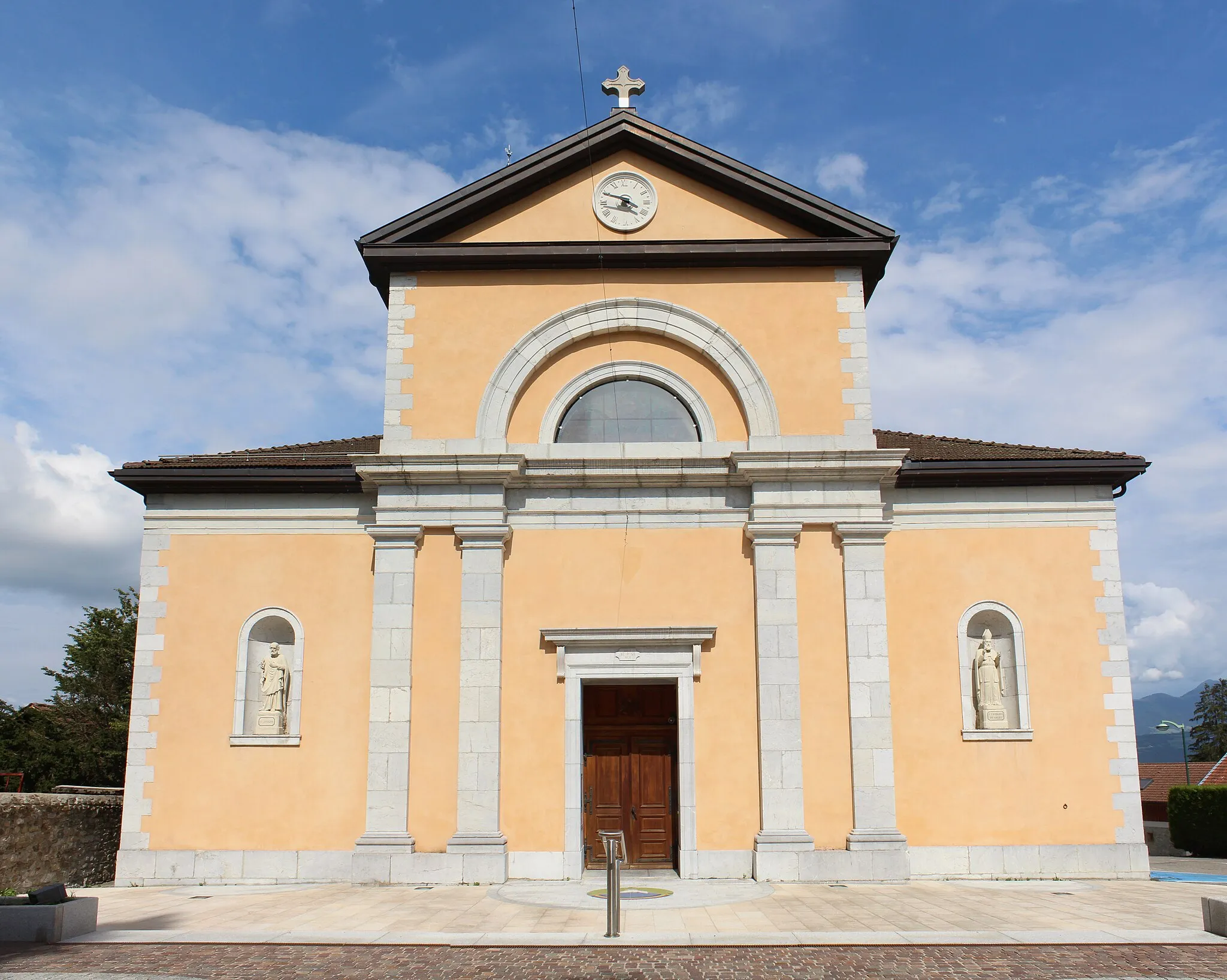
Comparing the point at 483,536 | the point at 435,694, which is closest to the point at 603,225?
the point at 483,536

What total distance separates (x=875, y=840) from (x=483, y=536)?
21.6 ft

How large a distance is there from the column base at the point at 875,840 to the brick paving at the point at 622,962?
3.93 meters

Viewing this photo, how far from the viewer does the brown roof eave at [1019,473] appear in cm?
1503

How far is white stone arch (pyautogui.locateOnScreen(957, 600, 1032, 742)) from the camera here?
1446 centimetres

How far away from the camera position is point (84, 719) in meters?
34.3

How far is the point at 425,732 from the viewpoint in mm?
14094

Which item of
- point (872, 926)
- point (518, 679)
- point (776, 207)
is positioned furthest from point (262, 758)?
point (776, 207)

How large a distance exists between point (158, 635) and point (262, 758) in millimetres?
2363

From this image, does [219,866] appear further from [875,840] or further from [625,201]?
[625,201]

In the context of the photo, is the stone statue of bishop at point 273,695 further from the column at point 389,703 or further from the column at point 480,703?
the column at point 480,703

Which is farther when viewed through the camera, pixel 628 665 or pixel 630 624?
pixel 630 624

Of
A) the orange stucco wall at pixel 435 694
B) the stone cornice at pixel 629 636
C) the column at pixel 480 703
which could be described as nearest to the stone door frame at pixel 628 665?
the stone cornice at pixel 629 636

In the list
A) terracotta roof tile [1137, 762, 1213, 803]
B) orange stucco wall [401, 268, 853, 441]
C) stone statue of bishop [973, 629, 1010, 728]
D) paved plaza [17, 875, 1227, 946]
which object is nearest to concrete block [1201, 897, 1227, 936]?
paved plaza [17, 875, 1227, 946]

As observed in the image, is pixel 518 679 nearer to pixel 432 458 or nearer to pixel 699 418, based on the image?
pixel 432 458
